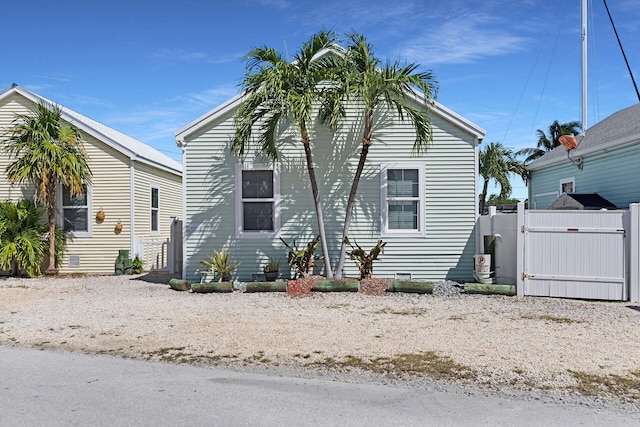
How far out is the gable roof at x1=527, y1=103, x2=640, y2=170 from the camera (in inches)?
533

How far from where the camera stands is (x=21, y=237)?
44.9 ft

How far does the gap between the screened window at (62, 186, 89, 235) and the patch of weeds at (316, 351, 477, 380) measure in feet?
37.1

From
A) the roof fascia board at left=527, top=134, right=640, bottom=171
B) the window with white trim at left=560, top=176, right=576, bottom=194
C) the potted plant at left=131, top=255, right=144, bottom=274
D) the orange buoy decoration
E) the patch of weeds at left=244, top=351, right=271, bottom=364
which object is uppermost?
the orange buoy decoration

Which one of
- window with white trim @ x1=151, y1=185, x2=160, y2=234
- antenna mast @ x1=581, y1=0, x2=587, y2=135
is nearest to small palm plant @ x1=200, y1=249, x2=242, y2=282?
window with white trim @ x1=151, y1=185, x2=160, y2=234

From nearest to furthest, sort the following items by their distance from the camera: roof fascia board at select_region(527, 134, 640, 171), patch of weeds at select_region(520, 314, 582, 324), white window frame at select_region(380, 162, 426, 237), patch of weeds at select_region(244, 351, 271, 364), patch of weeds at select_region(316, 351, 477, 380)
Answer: patch of weeds at select_region(316, 351, 477, 380)
patch of weeds at select_region(244, 351, 271, 364)
patch of weeds at select_region(520, 314, 582, 324)
white window frame at select_region(380, 162, 426, 237)
roof fascia board at select_region(527, 134, 640, 171)

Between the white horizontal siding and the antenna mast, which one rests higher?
the antenna mast

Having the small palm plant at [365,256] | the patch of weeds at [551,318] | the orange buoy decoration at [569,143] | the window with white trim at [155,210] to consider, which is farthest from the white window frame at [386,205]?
the window with white trim at [155,210]

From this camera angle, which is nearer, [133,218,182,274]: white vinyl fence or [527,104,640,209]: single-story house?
[527,104,640,209]: single-story house

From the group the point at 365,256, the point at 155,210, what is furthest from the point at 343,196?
the point at 155,210

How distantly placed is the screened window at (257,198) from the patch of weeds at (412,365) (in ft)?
22.5

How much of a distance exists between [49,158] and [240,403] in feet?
37.2

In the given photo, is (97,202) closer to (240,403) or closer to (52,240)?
(52,240)

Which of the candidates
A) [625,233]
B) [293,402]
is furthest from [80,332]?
[625,233]

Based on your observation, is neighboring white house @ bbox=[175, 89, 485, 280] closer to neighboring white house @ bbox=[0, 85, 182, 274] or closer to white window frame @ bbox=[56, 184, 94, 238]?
neighboring white house @ bbox=[0, 85, 182, 274]
